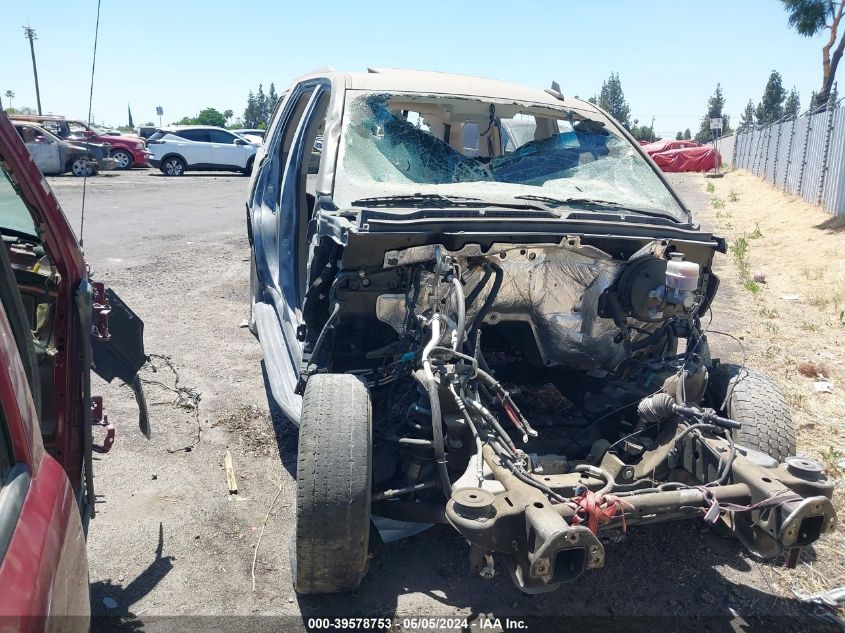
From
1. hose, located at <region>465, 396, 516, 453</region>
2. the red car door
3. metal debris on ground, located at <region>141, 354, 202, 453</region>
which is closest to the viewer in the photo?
the red car door

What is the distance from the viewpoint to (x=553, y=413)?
159 inches

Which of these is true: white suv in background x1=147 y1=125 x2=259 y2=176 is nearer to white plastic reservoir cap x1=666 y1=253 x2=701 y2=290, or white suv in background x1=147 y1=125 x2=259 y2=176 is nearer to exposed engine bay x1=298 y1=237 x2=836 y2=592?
exposed engine bay x1=298 y1=237 x2=836 y2=592

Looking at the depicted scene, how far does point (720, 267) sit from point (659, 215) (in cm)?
744

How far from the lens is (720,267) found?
1046cm

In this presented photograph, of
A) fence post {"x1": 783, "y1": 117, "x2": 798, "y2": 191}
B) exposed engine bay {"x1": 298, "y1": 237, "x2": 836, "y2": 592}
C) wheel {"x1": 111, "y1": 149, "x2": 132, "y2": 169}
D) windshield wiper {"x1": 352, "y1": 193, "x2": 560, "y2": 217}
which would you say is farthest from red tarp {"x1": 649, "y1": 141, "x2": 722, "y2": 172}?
windshield wiper {"x1": 352, "y1": 193, "x2": 560, "y2": 217}

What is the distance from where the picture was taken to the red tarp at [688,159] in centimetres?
3238

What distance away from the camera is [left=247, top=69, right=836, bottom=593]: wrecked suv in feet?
8.38

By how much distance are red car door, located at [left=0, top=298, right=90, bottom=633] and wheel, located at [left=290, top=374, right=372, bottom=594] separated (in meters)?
0.95

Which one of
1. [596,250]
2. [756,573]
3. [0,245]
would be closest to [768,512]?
[756,573]

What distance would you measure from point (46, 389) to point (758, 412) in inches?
123

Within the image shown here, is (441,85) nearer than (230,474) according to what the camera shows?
No

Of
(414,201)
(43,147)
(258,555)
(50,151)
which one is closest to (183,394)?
(258,555)

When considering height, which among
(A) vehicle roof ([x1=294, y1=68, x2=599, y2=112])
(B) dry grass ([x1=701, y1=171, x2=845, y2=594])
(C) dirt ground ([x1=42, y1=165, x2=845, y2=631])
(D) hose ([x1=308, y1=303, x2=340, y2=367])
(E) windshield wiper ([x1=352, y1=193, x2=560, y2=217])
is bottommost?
(C) dirt ground ([x1=42, y1=165, x2=845, y2=631])

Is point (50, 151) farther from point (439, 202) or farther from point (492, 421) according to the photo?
point (492, 421)
